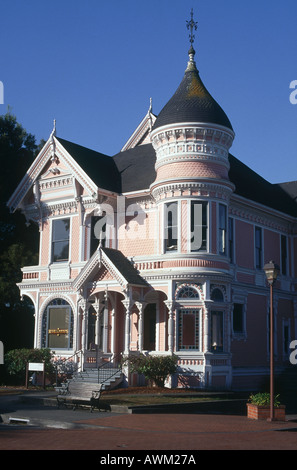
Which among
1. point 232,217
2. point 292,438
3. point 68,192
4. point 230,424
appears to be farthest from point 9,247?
point 292,438

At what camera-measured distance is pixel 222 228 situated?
1052 inches

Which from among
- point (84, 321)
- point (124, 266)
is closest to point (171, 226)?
point (124, 266)

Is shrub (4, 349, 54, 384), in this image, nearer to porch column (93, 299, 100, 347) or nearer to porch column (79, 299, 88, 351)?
porch column (79, 299, 88, 351)

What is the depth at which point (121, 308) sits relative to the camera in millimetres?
28266

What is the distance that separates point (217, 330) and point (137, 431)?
38.0 feet

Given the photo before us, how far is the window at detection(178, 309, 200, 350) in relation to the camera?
25.1 m

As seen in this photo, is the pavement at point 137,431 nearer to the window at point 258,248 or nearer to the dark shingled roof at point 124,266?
the dark shingled roof at point 124,266

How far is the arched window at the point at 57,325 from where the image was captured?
96.7 ft

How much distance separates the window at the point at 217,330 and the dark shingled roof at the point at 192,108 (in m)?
8.09

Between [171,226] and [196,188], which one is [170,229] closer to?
[171,226]

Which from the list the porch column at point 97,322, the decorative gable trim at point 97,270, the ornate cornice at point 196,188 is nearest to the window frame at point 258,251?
the ornate cornice at point 196,188

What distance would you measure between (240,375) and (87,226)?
32.2ft

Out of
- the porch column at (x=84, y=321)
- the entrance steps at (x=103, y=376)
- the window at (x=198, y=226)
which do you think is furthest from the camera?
the porch column at (x=84, y=321)

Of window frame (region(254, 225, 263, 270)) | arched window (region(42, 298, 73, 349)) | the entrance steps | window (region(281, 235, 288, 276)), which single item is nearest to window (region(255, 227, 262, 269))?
window frame (region(254, 225, 263, 270))
